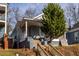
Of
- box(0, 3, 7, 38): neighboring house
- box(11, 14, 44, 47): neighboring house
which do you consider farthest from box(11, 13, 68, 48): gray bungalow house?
box(0, 3, 7, 38): neighboring house

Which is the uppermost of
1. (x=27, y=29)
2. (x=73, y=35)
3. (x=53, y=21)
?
(x=53, y=21)

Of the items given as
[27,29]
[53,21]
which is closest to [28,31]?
[27,29]

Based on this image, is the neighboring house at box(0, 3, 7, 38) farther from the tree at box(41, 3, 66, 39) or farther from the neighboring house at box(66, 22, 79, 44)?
the neighboring house at box(66, 22, 79, 44)

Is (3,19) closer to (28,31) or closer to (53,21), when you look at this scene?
(28,31)

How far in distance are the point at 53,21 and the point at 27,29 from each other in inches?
19.2

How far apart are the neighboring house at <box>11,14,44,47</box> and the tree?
91 millimetres

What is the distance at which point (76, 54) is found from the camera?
4562mm

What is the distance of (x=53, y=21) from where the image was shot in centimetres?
464

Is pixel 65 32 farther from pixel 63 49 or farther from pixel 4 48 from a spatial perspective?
pixel 4 48

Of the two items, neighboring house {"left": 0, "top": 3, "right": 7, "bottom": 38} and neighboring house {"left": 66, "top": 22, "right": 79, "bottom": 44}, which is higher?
neighboring house {"left": 0, "top": 3, "right": 7, "bottom": 38}

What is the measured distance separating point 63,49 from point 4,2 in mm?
1349

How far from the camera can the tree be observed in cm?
464

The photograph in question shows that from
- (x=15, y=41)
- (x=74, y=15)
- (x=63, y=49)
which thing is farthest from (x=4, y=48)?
(x=74, y=15)

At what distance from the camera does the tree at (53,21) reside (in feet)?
15.2
